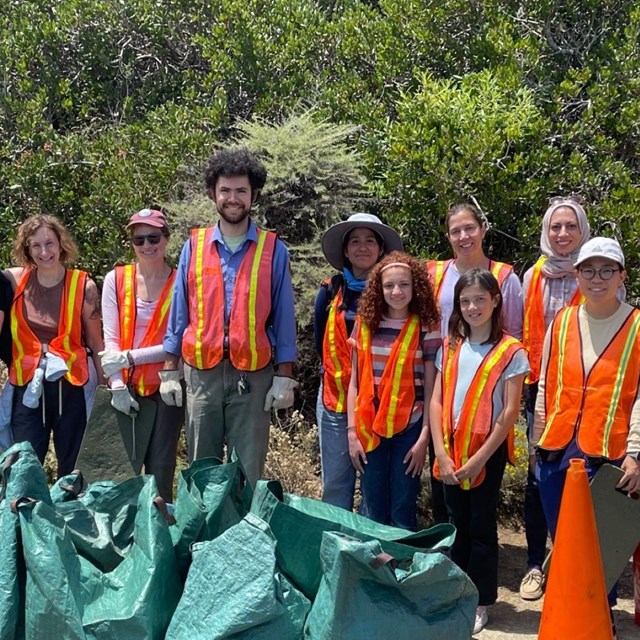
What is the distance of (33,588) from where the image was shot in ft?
11.1

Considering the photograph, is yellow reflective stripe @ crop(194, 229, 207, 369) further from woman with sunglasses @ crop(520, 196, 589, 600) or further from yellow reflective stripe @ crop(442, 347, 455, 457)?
woman with sunglasses @ crop(520, 196, 589, 600)

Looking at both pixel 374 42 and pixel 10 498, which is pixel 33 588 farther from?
pixel 374 42

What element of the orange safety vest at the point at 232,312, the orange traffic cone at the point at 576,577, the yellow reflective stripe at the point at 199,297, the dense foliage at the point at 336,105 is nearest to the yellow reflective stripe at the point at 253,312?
the orange safety vest at the point at 232,312

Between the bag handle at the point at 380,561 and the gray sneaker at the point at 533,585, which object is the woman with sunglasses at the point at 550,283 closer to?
the gray sneaker at the point at 533,585

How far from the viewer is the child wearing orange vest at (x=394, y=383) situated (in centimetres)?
470

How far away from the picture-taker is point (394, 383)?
471 cm

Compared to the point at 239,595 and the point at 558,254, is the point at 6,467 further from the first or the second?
the point at 558,254

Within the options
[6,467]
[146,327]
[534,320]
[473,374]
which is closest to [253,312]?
[146,327]

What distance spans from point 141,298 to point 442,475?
6.37 ft

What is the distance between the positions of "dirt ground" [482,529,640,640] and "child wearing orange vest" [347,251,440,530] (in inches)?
25.1

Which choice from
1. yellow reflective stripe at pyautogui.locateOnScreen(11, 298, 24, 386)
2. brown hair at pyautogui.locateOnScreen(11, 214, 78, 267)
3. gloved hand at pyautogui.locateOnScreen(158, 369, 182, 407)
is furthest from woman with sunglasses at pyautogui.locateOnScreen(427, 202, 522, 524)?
yellow reflective stripe at pyautogui.locateOnScreen(11, 298, 24, 386)

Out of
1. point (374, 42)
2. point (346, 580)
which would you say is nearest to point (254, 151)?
point (374, 42)

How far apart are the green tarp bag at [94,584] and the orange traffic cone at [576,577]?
156 centimetres

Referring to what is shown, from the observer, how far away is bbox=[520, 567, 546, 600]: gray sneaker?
4922mm
